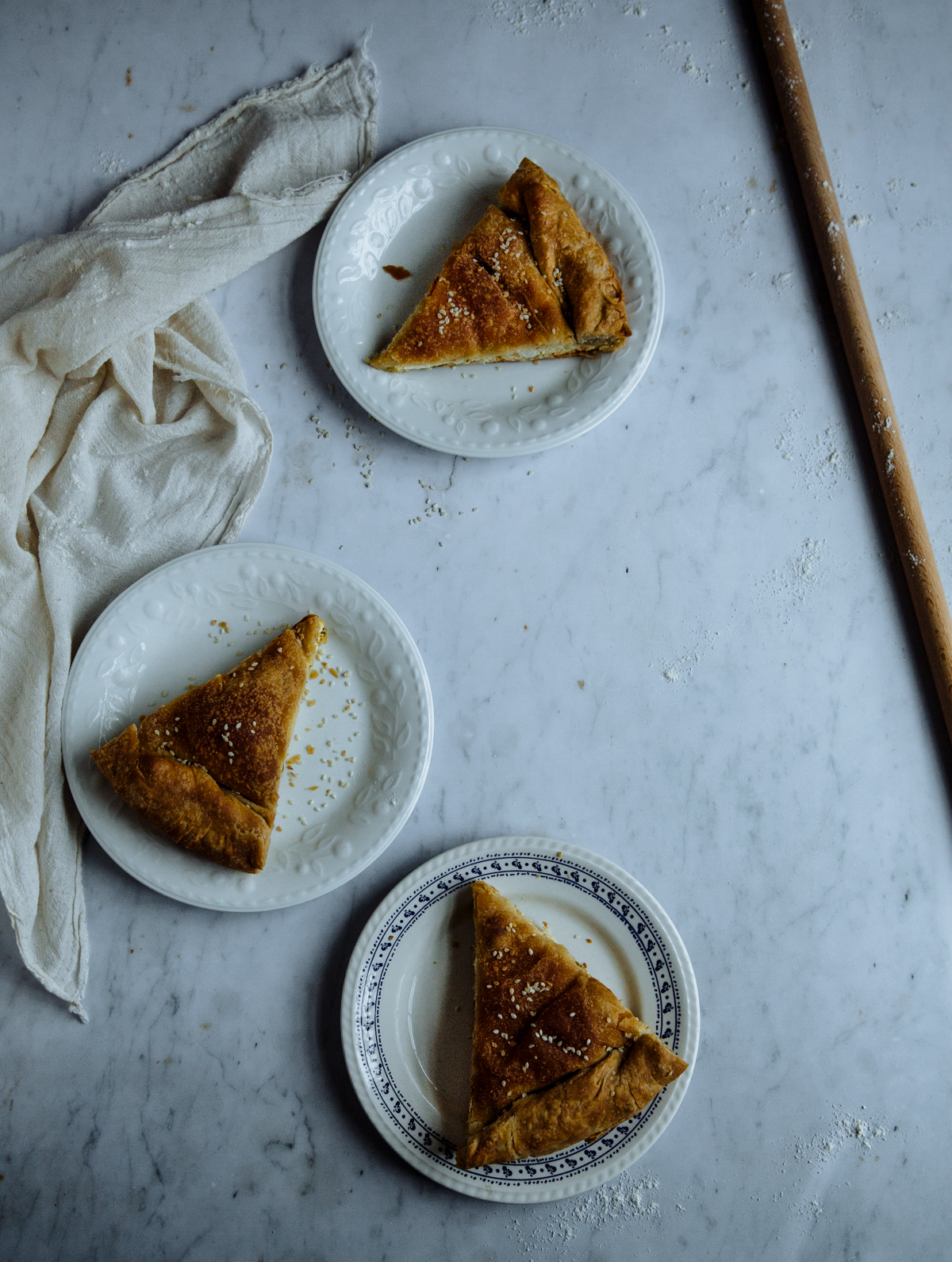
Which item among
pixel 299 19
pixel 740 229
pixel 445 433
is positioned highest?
pixel 299 19

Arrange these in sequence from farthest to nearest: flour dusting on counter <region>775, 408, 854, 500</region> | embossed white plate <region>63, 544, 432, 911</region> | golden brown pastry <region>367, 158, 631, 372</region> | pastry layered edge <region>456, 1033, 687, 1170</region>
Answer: flour dusting on counter <region>775, 408, 854, 500</region>, golden brown pastry <region>367, 158, 631, 372</region>, embossed white plate <region>63, 544, 432, 911</region>, pastry layered edge <region>456, 1033, 687, 1170</region>

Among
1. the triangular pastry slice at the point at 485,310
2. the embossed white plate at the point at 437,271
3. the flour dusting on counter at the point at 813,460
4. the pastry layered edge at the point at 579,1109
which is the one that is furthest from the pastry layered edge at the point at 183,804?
the flour dusting on counter at the point at 813,460

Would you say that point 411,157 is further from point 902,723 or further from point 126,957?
point 126,957

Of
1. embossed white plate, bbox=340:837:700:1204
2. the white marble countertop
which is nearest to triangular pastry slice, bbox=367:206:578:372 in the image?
the white marble countertop

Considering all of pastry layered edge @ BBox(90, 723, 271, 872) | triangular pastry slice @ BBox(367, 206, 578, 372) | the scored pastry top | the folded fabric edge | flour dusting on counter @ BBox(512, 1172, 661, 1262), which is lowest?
flour dusting on counter @ BBox(512, 1172, 661, 1262)

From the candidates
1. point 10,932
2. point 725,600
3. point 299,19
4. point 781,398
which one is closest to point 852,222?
point 781,398

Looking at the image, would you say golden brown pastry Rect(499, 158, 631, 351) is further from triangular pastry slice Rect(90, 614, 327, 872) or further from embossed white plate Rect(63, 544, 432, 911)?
triangular pastry slice Rect(90, 614, 327, 872)

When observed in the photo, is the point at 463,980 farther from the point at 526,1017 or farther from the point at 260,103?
the point at 260,103
